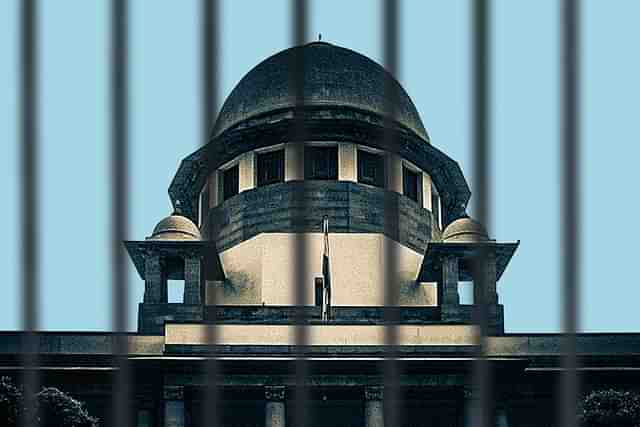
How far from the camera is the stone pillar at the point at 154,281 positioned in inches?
1139

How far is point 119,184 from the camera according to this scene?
5215 mm

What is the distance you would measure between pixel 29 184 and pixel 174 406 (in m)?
21.6

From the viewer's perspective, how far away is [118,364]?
17.1ft

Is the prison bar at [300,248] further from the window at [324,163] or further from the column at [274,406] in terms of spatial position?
the window at [324,163]

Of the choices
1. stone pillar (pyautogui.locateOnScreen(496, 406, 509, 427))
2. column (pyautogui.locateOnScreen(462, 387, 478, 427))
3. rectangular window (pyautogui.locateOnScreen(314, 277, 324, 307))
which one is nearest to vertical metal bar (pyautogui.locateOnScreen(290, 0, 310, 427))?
column (pyautogui.locateOnScreen(462, 387, 478, 427))

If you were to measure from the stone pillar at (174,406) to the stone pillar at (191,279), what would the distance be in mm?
2607

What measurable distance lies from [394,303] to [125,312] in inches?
31.2

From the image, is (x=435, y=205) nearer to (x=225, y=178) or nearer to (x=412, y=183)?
(x=412, y=183)

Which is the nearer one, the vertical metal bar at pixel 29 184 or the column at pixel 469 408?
the vertical metal bar at pixel 29 184

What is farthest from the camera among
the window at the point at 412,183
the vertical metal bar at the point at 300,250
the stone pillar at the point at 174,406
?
the window at the point at 412,183

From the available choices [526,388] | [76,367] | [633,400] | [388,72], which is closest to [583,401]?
[633,400]

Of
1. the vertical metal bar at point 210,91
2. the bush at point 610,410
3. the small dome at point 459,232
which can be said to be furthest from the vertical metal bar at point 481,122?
the small dome at point 459,232

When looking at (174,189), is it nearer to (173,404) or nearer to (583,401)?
(173,404)

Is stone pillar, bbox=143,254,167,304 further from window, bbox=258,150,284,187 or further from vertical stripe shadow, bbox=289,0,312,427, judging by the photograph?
vertical stripe shadow, bbox=289,0,312,427
